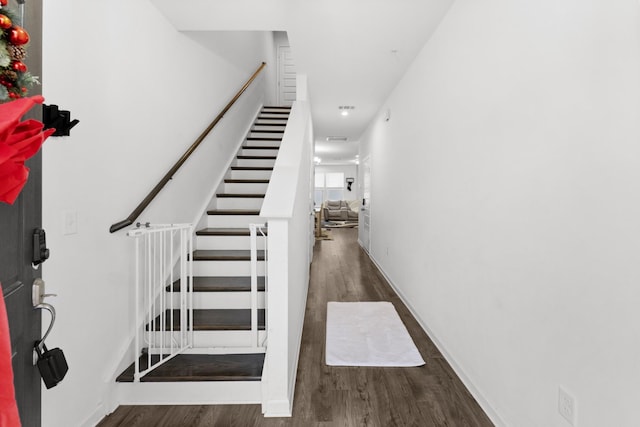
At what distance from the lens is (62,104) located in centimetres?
152

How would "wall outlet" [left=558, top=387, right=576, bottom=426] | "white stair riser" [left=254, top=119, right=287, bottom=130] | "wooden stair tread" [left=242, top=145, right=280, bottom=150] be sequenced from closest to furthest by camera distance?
"wall outlet" [left=558, top=387, right=576, bottom=426] → "wooden stair tread" [left=242, top=145, right=280, bottom=150] → "white stair riser" [left=254, top=119, right=287, bottom=130]

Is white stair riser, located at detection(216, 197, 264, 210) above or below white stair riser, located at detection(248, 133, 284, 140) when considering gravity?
below

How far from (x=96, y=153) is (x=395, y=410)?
214 centimetres

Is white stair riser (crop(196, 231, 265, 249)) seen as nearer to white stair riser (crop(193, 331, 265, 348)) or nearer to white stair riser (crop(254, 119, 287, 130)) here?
white stair riser (crop(193, 331, 265, 348))

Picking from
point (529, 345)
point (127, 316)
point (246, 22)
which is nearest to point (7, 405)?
point (127, 316)

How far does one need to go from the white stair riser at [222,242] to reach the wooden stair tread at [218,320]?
0.73 m

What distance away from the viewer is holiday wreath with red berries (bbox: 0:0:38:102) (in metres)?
0.61

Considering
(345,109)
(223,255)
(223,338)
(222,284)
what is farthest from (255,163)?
(223,338)

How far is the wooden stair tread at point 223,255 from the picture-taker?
8.89ft

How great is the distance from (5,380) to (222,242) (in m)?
2.51

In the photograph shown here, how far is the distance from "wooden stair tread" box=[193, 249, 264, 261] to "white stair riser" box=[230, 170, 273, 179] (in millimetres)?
1329

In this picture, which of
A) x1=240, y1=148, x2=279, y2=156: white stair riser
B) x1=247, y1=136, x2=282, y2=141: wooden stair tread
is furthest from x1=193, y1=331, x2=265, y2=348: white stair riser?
x1=247, y1=136, x2=282, y2=141: wooden stair tread

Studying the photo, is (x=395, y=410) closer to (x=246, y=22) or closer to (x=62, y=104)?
(x=62, y=104)

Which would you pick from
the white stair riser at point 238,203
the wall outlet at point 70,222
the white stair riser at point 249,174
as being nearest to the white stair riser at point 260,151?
the white stair riser at point 249,174
